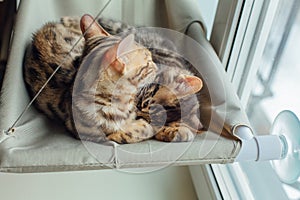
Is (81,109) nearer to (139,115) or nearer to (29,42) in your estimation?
(139,115)

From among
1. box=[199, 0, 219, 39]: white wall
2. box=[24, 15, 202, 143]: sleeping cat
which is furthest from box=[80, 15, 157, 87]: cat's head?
box=[199, 0, 219, 39]: white wall

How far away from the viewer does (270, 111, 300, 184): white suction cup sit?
95 cm

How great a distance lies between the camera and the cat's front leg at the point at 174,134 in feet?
2.83

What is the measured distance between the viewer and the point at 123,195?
1287mm

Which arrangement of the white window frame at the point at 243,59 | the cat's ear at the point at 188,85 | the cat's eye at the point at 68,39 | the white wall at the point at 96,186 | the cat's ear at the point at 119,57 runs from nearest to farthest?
1. the cat's ear at the point at 119,57
2. the cat's ear at the point at 188,85
3. the cat's eye at the point at 68,39
4. the white window frame at the point at 243,59
5. the white wall at the point at 96,186

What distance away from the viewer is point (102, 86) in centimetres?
81

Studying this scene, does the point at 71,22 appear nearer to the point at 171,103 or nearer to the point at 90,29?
the point at 90,29

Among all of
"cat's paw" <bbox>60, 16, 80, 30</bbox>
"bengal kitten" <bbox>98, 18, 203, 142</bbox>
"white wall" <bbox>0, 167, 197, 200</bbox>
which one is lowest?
"white wall" <bbox>0, 167, 197, 200</bbox>

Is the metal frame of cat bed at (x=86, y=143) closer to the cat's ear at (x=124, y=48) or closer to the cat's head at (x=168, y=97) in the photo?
the cat's head at (x=168, y=97)

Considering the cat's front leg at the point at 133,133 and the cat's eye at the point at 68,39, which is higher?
the cat's eye at the point at 68,39

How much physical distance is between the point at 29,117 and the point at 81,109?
0.14 m

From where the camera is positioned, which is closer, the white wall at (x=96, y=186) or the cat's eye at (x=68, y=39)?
the cat's eye at (x=68, y=39)

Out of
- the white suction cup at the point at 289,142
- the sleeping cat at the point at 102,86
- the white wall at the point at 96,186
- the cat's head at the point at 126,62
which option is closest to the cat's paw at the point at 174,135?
the sleeping cat at the point at 102,86

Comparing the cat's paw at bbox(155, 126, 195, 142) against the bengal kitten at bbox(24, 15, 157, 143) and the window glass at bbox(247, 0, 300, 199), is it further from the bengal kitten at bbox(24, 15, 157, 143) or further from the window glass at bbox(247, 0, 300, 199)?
the window glass at bbox(247, 0, 300, 199)
